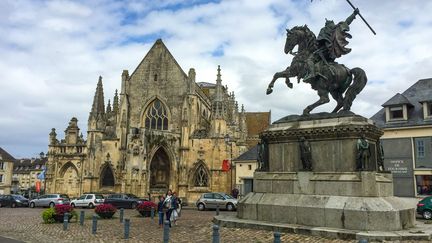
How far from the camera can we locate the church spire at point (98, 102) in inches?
1650

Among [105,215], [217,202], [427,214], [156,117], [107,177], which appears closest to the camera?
[105,215]

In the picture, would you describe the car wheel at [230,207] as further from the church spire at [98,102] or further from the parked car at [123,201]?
the church spire at [98,102]

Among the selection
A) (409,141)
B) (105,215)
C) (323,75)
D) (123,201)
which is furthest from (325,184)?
(123,201)

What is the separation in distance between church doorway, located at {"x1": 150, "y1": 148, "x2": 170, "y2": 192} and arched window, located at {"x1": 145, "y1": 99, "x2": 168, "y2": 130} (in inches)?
123

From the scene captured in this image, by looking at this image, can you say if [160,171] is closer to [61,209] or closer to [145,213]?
[145,213]

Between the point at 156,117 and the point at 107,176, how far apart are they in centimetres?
785

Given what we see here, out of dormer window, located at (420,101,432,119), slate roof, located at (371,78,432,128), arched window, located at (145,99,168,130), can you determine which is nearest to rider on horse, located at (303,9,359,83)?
slate roof, located at (371,78,432,128)

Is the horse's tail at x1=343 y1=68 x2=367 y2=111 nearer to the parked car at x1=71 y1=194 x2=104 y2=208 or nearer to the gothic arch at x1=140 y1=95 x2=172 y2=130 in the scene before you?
the parked car at x1=71 y1=194 x2=104 y2=208

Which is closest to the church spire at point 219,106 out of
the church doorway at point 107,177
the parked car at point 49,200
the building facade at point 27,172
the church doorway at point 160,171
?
the church doorway at point 160,171

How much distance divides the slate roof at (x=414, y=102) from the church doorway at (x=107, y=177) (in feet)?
83.8

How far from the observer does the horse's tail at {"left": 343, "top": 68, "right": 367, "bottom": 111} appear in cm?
1248

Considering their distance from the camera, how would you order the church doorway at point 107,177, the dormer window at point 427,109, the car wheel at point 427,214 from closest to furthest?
the car wheel at point 427,214 < the dormer window at point 427,109 < the church doorway at point 107,177

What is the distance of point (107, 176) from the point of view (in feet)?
133

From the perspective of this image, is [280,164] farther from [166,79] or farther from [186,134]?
[166,79]
